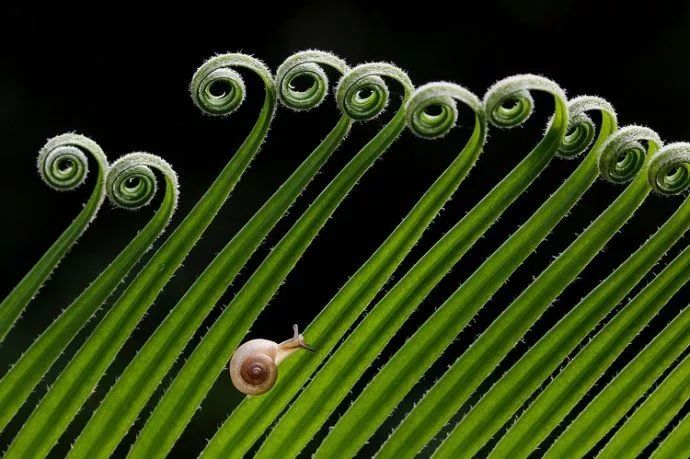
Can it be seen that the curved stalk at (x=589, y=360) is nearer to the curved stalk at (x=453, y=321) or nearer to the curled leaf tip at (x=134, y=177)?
the curved stalk at (x=453, y=321)

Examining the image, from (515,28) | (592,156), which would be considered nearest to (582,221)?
(515,28)

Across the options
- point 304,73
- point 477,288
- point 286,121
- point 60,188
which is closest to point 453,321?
point 477,288

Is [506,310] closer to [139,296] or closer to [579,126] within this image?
[579,126]

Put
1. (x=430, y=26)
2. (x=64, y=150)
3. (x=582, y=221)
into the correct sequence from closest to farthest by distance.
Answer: (x=64, y=150), (x=582, y=221), (x=430, y=26)

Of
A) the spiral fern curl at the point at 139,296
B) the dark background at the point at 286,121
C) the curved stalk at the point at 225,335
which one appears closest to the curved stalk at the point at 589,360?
the curved stalk at the point at 225,335

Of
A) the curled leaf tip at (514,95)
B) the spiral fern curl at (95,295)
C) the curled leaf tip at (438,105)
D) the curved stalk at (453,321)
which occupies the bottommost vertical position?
the spiral fern curl at (95,295)

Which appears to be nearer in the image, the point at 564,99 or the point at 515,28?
the point at 564,99

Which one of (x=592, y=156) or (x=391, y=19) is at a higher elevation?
(x=391, y=19)

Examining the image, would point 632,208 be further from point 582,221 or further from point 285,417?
point 582,221

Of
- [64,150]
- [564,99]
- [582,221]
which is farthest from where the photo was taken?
[582,221]
